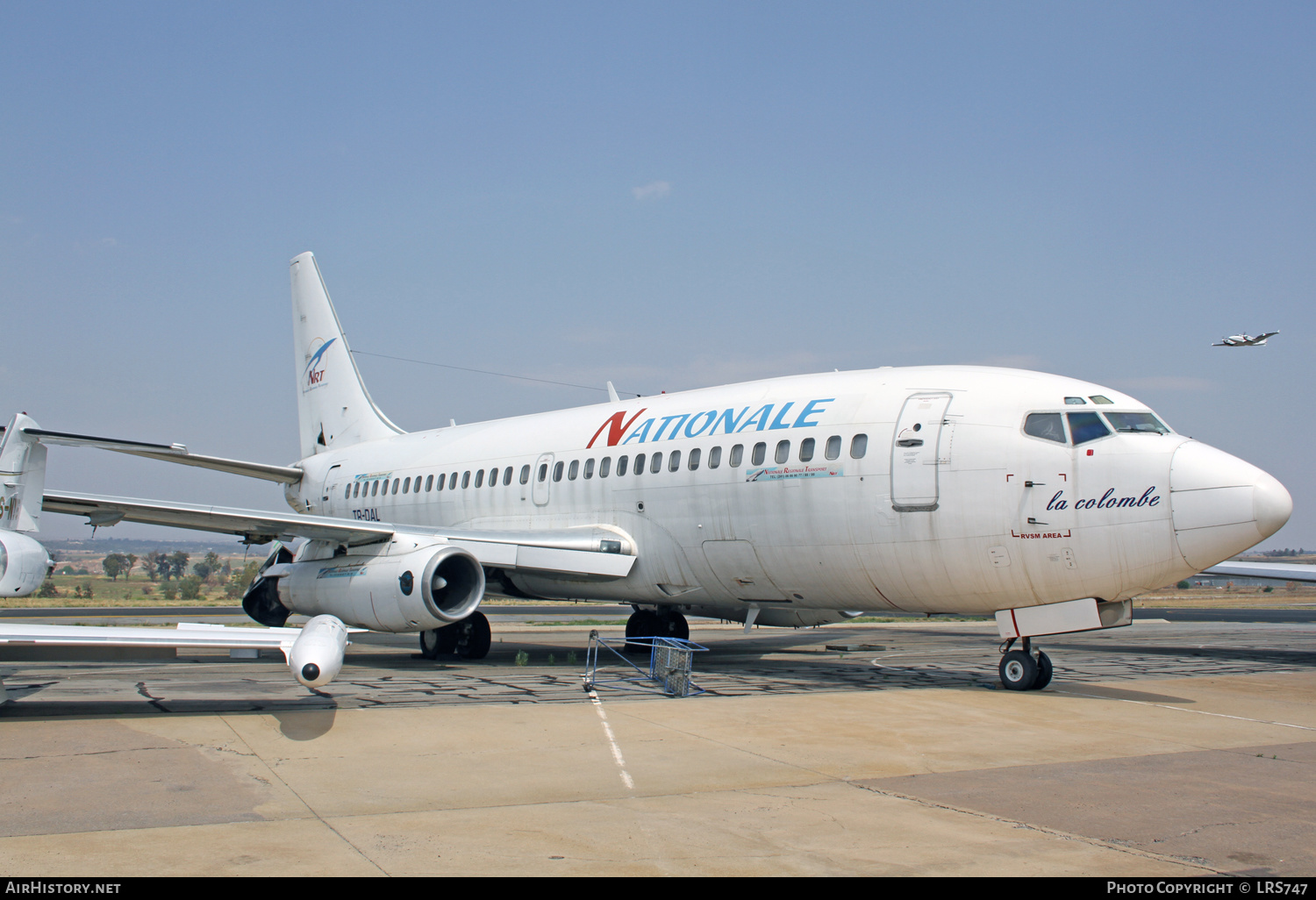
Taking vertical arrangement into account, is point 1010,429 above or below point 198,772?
above

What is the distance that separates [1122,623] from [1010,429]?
2.59 meters

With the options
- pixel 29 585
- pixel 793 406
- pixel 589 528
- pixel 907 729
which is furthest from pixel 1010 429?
pixel 29 585

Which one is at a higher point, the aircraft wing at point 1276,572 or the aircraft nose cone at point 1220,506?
the aircraft nose cone at point 1220,506

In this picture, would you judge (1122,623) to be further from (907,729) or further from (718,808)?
(718,808)

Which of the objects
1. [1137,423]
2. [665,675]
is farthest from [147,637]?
[1137,423]

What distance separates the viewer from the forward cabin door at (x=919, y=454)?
40.2ft

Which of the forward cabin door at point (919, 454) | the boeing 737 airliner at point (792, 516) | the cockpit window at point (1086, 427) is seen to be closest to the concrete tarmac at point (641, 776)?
the boeing 737 airliner at point (792, 516)

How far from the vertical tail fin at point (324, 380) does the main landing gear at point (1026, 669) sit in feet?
51.9

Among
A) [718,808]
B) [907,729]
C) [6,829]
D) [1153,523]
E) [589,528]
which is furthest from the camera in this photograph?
→ [589,528]

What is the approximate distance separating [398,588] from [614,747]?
6674 mm

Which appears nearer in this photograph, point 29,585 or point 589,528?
point 29,585

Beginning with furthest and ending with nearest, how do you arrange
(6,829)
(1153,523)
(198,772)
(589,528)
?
1. (589,528)
2. (1153,523)
3. (198,772)
4. (6,829)

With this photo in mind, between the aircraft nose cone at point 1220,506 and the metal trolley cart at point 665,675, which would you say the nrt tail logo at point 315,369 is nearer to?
the metal trolley cart at point 665,675

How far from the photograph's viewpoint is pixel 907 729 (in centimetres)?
975
